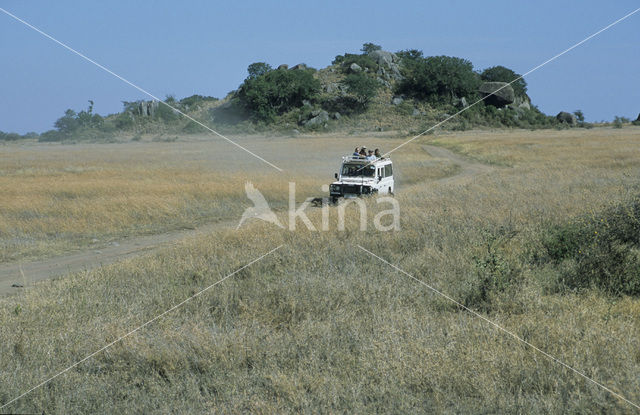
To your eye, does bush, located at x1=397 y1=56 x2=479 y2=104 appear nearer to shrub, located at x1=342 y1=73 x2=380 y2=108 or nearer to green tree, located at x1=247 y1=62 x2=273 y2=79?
shrub, located at x1=342 y1=73 x2=380 y2=108

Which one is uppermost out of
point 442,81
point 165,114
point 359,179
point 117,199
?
point 442,81

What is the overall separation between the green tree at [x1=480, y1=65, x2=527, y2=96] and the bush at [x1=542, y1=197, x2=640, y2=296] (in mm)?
109240

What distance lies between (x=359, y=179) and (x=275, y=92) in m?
85.3

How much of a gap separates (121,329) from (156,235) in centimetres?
1136

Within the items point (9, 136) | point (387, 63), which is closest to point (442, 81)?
point (387, 63)

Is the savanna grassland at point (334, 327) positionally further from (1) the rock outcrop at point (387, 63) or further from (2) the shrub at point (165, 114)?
(1) the rock outcrop at point (387, 63)

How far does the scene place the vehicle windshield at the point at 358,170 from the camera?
22.5 metres

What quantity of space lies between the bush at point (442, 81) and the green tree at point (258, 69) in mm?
28271

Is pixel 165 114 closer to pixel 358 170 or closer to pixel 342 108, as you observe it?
pixel 342 108

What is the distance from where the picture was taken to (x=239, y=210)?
23.7 m

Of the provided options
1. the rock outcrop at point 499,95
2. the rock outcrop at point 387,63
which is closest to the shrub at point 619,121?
the rock outcrop at point 499,95

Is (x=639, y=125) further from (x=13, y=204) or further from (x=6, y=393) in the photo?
(x=6, y=393)

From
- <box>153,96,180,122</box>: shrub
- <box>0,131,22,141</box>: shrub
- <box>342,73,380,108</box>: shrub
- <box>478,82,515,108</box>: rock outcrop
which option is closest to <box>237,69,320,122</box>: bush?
<box>342,73,380,108</box>: shrub

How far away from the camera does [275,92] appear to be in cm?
10469
